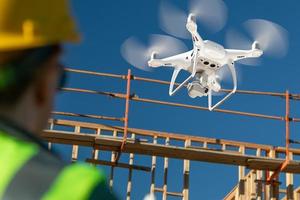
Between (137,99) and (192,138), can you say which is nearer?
(137,99)

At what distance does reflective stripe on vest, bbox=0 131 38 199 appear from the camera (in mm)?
839

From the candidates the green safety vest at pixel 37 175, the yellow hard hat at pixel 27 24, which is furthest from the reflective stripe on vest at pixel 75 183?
the yellow hard hat at pixel 27 24

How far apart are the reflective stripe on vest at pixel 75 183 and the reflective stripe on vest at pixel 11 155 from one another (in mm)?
49

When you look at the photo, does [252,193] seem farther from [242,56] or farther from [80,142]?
[80,142]

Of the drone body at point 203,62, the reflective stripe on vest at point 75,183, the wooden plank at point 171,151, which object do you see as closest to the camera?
the reflective stripe on vest at point 75,183

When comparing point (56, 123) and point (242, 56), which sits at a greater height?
point (242, 56)

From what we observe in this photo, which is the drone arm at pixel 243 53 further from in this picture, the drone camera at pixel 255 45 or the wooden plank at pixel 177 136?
the wooden plank at pixel 177 136

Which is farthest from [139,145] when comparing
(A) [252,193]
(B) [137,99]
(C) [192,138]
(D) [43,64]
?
(D) [43,64]

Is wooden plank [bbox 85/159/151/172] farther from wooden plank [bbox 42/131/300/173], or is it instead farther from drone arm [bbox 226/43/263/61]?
drone arm [bbox 226/43/263/61]

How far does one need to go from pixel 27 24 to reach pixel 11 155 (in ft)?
0.50

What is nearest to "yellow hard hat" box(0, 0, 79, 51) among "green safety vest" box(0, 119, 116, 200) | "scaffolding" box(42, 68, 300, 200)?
"green safety vest" box(0, 119, 116, 200)

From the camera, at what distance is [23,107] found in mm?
900

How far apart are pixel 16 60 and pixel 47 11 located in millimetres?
69

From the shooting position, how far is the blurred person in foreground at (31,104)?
822 millimetres
